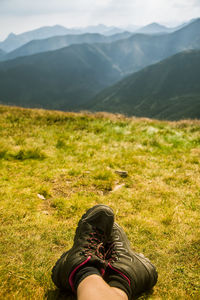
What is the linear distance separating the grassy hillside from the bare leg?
0.69 meters

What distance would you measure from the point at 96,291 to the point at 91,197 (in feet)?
9.26

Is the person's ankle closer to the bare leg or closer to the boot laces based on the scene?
the bare leg

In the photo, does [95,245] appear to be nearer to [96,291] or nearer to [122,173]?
[96,291]

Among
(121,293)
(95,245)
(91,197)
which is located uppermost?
(95,245)

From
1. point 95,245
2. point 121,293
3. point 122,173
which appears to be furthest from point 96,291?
point 122,173

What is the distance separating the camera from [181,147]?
859 centimetres

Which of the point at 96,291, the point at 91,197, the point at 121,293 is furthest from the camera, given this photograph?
the point at 91,197

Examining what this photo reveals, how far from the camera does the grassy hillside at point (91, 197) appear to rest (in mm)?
3123

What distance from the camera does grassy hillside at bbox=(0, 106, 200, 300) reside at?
3123 mm

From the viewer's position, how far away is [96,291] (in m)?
2.23

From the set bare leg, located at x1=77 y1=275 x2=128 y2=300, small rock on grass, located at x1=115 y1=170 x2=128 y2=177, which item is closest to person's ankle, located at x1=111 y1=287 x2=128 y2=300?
bare leg, located at x1=77 y1=275 x2=128 y2=300

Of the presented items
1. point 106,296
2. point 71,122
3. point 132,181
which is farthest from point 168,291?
point 71,122

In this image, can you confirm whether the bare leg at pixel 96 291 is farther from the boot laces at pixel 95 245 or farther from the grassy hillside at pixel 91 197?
the grassy hillside at pixel 91 197

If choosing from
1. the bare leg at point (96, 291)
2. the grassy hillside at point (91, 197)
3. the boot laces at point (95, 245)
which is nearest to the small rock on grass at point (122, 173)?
the grassy hillside at point (91, 197)
